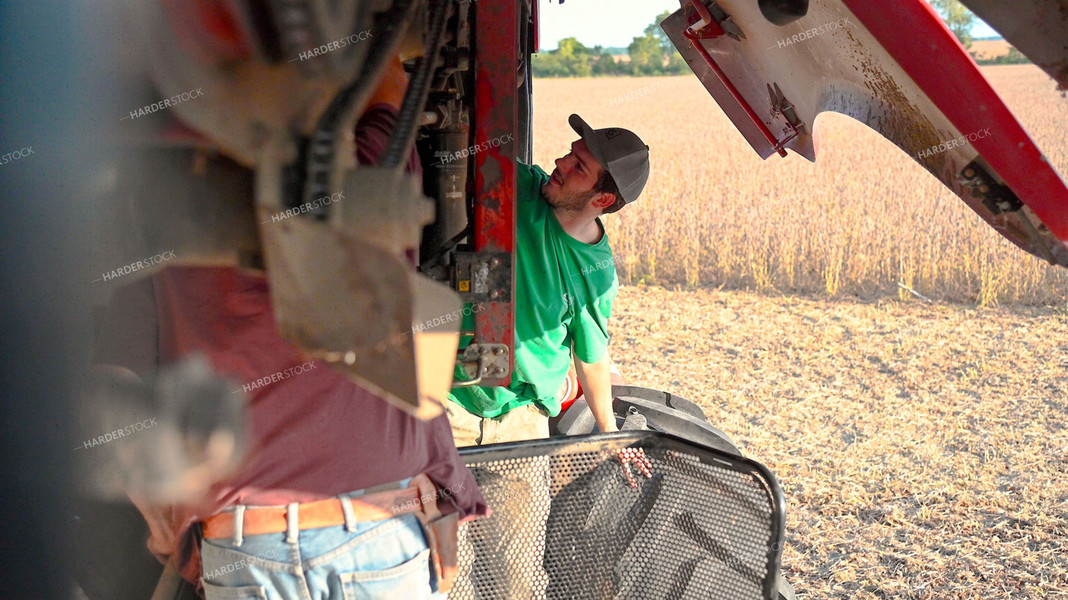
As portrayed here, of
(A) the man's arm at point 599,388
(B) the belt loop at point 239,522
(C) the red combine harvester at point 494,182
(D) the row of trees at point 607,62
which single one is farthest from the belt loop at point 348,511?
(D) the row of trees at point 607,62

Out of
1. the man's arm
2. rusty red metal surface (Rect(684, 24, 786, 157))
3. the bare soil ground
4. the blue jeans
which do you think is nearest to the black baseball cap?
rusty red metal surface (Rect(684, 24, 786, 157))

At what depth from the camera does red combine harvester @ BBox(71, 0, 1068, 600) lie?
0.86 meters

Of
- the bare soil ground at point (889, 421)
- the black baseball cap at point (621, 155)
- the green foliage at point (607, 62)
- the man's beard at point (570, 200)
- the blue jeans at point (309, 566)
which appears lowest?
the bare soil ground at point (889, 421)

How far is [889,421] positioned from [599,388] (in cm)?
275

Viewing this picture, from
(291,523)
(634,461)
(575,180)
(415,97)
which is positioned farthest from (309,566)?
(575,180)

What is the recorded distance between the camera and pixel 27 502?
864 millimetres

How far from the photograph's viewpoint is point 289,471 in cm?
125

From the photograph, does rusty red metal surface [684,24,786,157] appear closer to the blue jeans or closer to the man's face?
the man's face

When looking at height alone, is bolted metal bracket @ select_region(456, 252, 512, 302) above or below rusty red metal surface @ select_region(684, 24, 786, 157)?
below

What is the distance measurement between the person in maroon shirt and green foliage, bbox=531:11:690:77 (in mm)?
43551

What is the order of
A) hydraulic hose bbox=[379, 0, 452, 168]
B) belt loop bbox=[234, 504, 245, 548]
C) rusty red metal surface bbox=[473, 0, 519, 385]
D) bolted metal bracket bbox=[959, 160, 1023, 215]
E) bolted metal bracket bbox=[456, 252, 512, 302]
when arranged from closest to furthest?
hydraulic hose bbox=[379, 0, 452, 168] < belt loop bbox=[234, 504, 245, 548] < bolted metal bracket bbox=[959, 160, 1023, 215] < rusty red metal surface bbox=[473, 0, 519, 385] < bolted metal bracket bbox=[456, 252, 512, 302]

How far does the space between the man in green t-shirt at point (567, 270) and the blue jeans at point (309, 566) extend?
1071mm

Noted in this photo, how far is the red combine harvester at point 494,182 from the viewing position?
2.82ft

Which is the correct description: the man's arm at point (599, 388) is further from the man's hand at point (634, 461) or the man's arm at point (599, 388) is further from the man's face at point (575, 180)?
the man's hand at point (634, 461)
